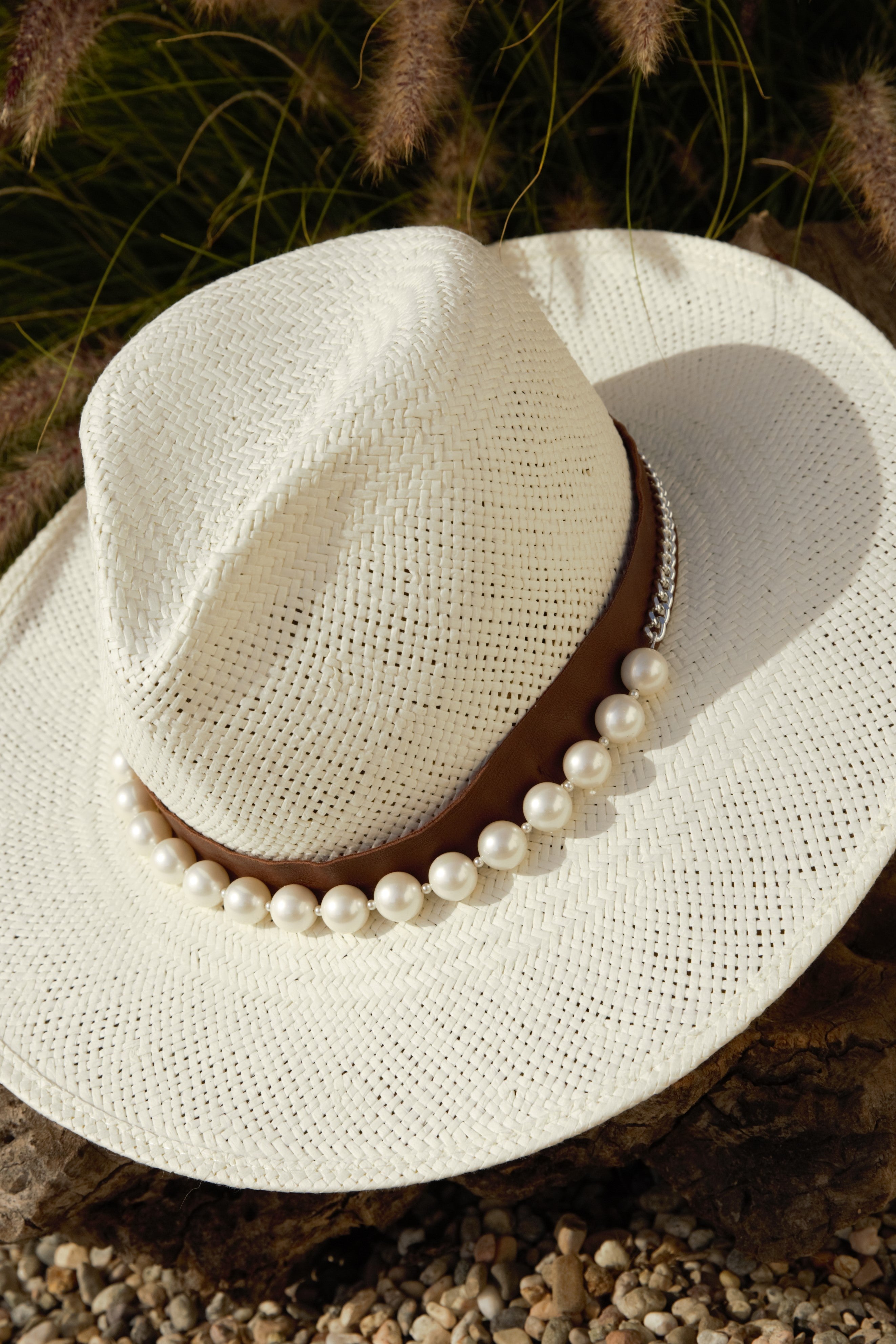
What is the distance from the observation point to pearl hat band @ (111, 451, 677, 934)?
1.34 meters

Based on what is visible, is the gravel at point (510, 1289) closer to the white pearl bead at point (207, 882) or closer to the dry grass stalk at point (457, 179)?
the white pearl bead at point (207, 882)

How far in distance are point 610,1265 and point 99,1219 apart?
82 centimetres

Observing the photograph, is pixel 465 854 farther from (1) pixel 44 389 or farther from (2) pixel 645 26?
(1) pixel 44 389

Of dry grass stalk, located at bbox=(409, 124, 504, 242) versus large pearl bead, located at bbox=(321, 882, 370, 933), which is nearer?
large pearl bead, located at bbox=(321, 882, 370, 933)

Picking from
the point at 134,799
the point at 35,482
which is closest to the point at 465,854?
the point at 134,799

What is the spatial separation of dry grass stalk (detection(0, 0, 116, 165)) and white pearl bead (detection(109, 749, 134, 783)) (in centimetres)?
98

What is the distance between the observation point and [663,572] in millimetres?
1483

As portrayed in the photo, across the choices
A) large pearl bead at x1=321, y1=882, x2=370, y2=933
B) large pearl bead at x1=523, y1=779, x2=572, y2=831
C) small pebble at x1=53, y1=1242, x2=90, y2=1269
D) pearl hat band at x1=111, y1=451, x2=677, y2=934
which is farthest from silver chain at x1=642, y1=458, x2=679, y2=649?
small pebble at x1=53, y1=1242, x2=90, y2=1269

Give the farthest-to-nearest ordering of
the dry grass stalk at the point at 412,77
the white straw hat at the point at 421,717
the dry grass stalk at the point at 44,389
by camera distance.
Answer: the dry grass stalk at the point at 44,389, the dry grass stalk at the point at 412,77, the white straw hat at the point at 421,717

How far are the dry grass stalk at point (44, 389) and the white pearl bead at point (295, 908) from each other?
1.13m

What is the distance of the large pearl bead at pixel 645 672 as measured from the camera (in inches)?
54.5

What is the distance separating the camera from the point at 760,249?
2.03 m

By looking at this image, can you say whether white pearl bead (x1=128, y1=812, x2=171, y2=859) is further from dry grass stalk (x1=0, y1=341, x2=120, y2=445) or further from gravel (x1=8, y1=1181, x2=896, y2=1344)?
dry grass stalk (x1=0, y1=341, x2=120, y2=445)

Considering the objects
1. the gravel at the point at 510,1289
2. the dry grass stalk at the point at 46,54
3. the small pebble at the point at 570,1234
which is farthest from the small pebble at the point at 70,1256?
the dry grass stalk at the point at 46,54
